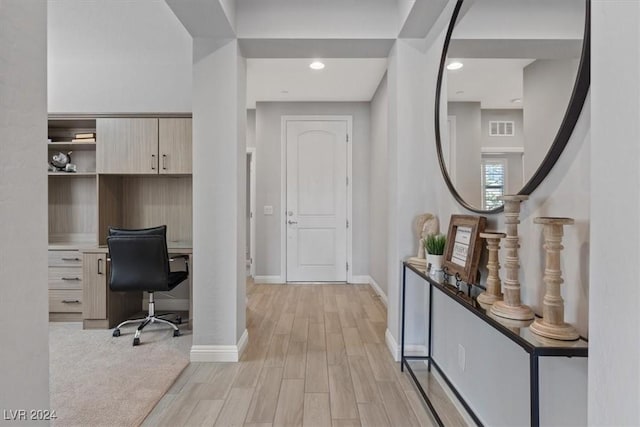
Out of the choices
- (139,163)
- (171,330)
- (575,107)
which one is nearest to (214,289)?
(171,330)

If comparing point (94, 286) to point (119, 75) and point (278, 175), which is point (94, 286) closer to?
point (119, 75)

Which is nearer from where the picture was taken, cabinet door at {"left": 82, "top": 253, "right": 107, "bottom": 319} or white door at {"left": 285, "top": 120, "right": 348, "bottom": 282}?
cabinet door at {"left": 82, "top": 253, "right": 107, "bottom": 319}

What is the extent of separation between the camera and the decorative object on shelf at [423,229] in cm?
213

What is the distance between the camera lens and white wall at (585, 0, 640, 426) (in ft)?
1.91

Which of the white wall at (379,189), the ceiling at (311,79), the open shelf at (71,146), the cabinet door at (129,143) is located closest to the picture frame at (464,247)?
the white wall at (379,189)

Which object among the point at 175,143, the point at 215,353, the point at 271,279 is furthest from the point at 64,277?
the point at 271,279

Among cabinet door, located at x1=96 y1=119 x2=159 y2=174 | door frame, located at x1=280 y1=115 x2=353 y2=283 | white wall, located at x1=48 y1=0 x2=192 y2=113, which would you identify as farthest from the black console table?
white wall, located at x1=48 y1=0 x2=192 y2=113

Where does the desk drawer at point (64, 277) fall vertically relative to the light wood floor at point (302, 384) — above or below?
above

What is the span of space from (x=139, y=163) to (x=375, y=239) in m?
2.80

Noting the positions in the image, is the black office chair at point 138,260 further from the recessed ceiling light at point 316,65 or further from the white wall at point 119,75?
the recessed ceiling light at point 316,65

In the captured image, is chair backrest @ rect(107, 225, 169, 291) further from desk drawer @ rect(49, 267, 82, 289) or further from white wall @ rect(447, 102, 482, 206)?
white wall @ rect(447, 102, 482, 206)

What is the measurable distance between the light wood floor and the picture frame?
0.79 m

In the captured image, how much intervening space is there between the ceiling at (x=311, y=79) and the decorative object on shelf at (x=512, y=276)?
2609mm

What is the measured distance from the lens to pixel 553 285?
0.97 metres
